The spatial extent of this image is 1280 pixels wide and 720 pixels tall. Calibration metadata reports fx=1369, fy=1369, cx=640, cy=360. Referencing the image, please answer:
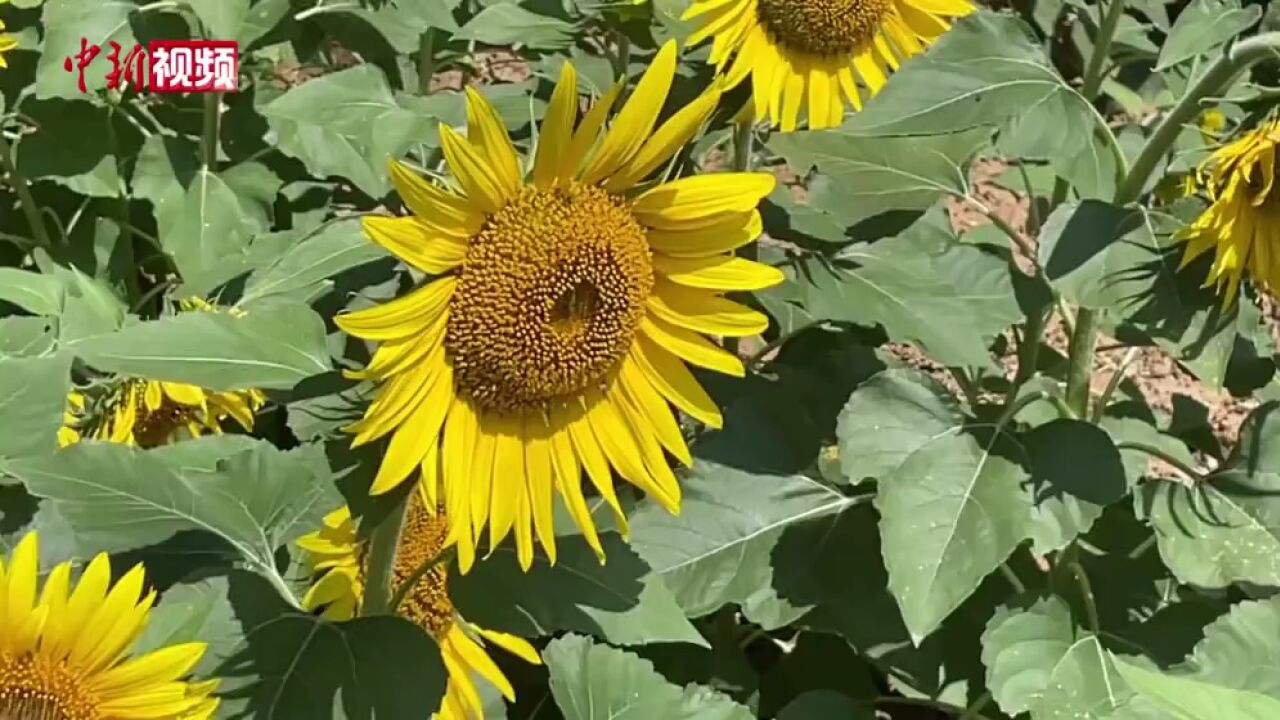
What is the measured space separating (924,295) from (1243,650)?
0.51 metres

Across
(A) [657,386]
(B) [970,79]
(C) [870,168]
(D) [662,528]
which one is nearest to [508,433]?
(A) [657,386]

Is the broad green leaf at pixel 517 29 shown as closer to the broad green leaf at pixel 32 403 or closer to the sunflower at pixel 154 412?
the sunflower at pixel 154 412

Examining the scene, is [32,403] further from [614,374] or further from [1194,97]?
[1194,97]

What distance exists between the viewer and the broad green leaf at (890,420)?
4.46ft

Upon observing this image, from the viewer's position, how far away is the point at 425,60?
1931 millimetres

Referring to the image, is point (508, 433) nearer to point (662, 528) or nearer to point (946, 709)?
point (662, 528)

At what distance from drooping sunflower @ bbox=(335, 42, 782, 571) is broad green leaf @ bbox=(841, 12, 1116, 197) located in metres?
0.38

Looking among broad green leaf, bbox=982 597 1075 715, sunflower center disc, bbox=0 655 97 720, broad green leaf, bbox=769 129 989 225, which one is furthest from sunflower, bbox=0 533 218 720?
broad green leaf, bbox=769 129 989 225

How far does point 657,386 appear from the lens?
105 centimetres

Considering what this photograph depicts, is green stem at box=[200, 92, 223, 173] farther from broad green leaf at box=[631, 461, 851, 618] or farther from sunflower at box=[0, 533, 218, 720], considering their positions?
sunflower at box=[0, 533, 218, 720]

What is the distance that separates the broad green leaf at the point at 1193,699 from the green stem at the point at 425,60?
4.86 feet

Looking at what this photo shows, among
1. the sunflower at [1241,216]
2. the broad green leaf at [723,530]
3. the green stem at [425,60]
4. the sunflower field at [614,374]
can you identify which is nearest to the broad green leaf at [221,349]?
the sunflower field at [614,374]

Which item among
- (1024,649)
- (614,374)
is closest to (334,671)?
(614,374)

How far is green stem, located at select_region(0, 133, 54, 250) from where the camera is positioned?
185 cm
